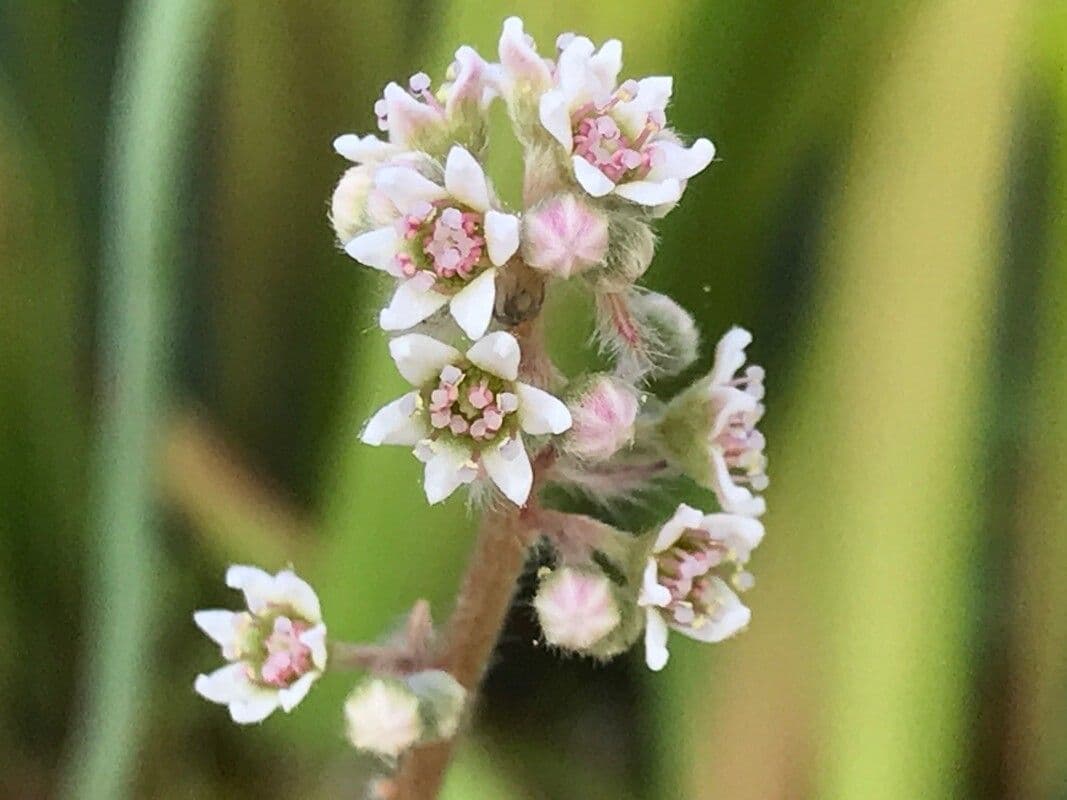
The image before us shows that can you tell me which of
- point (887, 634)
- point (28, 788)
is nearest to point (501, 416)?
point (887, 634)

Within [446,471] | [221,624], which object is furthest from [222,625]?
[446,471]

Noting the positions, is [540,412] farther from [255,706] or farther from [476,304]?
Result: [255,706]

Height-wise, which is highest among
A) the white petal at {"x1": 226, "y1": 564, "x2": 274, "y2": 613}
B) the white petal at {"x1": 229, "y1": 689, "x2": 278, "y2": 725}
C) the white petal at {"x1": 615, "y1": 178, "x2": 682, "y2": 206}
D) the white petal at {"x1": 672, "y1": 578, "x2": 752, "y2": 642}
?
the white petal at {"x1": 615, "y1": 178, "x2": 682, "y2": 206}

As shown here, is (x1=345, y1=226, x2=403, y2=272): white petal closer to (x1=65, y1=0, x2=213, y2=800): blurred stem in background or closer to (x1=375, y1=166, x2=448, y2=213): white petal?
(x1=375, y1=166, x2=448, y2=213): white petal

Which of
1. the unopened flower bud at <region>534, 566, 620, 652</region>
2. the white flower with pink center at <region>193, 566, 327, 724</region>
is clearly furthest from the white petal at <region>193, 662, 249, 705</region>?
the unopened flower bud at <region>534, 566, 620, 652</region>

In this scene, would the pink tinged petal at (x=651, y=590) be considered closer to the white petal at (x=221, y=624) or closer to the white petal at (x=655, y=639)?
the white petal at (x=655, y=639)

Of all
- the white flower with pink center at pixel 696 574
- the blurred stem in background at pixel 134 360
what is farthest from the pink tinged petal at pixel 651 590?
the blurred stem in background at pixel 134 360
